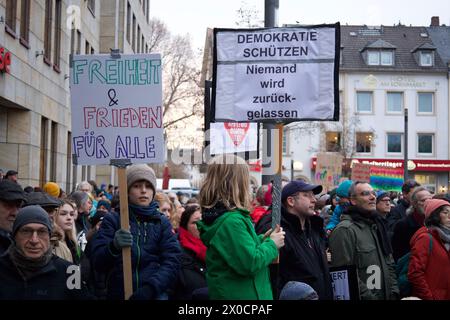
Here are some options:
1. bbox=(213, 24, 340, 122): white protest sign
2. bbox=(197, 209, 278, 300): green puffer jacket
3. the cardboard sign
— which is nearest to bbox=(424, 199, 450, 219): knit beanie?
bbox=(213, 24, 340, 122): white protest sign

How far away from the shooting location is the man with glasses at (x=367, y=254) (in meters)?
5.98

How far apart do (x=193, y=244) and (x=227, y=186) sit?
153cm

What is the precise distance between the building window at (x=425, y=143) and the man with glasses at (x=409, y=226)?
44.5 metres

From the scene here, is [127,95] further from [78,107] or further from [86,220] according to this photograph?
[86,220]

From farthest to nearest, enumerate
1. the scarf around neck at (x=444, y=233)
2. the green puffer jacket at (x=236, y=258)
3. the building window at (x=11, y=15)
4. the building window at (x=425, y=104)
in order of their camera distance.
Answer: the building window at (x=425, y=104), the building window at (x=11, y=15), the scarf around neck at (x=444, y=233), the green puffer jacket at (x=236, y=258)

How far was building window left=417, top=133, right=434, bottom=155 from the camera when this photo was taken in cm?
5094

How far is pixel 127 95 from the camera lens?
5812mm

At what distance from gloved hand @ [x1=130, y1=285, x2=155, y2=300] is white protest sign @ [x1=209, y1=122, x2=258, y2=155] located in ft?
19.4

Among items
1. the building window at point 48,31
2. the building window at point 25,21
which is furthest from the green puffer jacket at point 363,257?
the building window at point 48,31

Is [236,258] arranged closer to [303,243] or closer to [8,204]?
[303,243]

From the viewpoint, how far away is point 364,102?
50750 millimetres

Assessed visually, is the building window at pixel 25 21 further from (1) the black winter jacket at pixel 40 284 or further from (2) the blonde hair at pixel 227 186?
(2) the blonde hair at pixel 227 186
